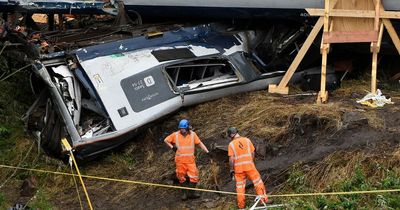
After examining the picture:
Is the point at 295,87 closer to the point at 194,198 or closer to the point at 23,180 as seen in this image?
the point at 194,198

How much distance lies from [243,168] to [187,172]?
3.54 feet

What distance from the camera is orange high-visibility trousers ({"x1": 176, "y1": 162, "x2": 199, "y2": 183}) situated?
8.75 meters

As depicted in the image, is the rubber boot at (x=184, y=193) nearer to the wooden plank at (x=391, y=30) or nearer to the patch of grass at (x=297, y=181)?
Answer: the patch of grass at (x=297, y=181)

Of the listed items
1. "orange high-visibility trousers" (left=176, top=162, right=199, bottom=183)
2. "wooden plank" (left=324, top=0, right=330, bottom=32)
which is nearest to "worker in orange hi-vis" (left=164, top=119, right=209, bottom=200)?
"orange high-visibility trousers" (left=176, top=162, right=199, bottom=183)

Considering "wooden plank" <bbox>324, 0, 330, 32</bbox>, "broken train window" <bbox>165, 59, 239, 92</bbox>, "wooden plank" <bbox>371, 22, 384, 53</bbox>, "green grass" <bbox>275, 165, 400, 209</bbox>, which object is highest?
"wooden plank" <bbox>324, 0, 330, 32</bbox>

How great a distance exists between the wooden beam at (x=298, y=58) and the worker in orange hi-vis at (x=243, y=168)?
3815mm

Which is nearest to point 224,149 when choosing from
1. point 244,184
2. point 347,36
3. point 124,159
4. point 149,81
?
point 244,184

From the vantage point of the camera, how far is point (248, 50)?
497 inches

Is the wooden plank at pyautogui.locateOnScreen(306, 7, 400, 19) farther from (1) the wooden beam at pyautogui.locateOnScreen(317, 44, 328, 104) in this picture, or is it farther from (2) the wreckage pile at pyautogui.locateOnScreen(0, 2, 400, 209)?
(2) the wreckage pile at pyautogui.locateOnScreen(0, 2, 400, 209)

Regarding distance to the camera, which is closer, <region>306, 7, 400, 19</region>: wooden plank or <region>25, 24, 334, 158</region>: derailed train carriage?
<region>25, 24, 334, 158</region>: derailed train carriage

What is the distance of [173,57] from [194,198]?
3.31 metres

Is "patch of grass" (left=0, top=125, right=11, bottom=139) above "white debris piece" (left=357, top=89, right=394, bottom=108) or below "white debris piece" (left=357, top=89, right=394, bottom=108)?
below

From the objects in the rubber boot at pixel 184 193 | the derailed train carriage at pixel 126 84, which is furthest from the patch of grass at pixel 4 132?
the rubber boot at pixel 184 193

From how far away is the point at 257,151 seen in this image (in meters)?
9.35
